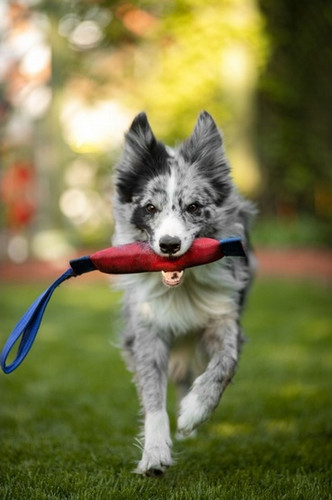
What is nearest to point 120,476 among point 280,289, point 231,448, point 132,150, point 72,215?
point 231,448

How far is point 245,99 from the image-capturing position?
1862 cm

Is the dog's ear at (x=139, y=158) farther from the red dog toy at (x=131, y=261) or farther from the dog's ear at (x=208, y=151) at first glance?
the red dog toy at (x=131, y=261)

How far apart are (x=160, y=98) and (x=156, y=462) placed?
616 inches

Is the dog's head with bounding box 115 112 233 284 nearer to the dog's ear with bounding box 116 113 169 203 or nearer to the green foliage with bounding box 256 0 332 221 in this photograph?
the dog's ear with bounding box 116 113 169 203

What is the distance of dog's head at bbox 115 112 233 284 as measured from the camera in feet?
13.8

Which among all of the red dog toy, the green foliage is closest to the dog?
the red dog toy

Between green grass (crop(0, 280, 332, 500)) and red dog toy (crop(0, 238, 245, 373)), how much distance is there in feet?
2.76

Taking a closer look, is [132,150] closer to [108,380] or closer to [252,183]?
[108,380]

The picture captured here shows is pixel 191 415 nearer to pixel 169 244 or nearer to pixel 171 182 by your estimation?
pixel 169 244

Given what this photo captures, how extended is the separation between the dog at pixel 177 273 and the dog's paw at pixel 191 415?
3.7 inches

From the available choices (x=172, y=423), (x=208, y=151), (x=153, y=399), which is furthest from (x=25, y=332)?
(x=172, y=423)

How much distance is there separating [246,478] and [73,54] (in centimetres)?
1935

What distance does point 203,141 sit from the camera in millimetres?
4504

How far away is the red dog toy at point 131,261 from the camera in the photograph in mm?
4004
